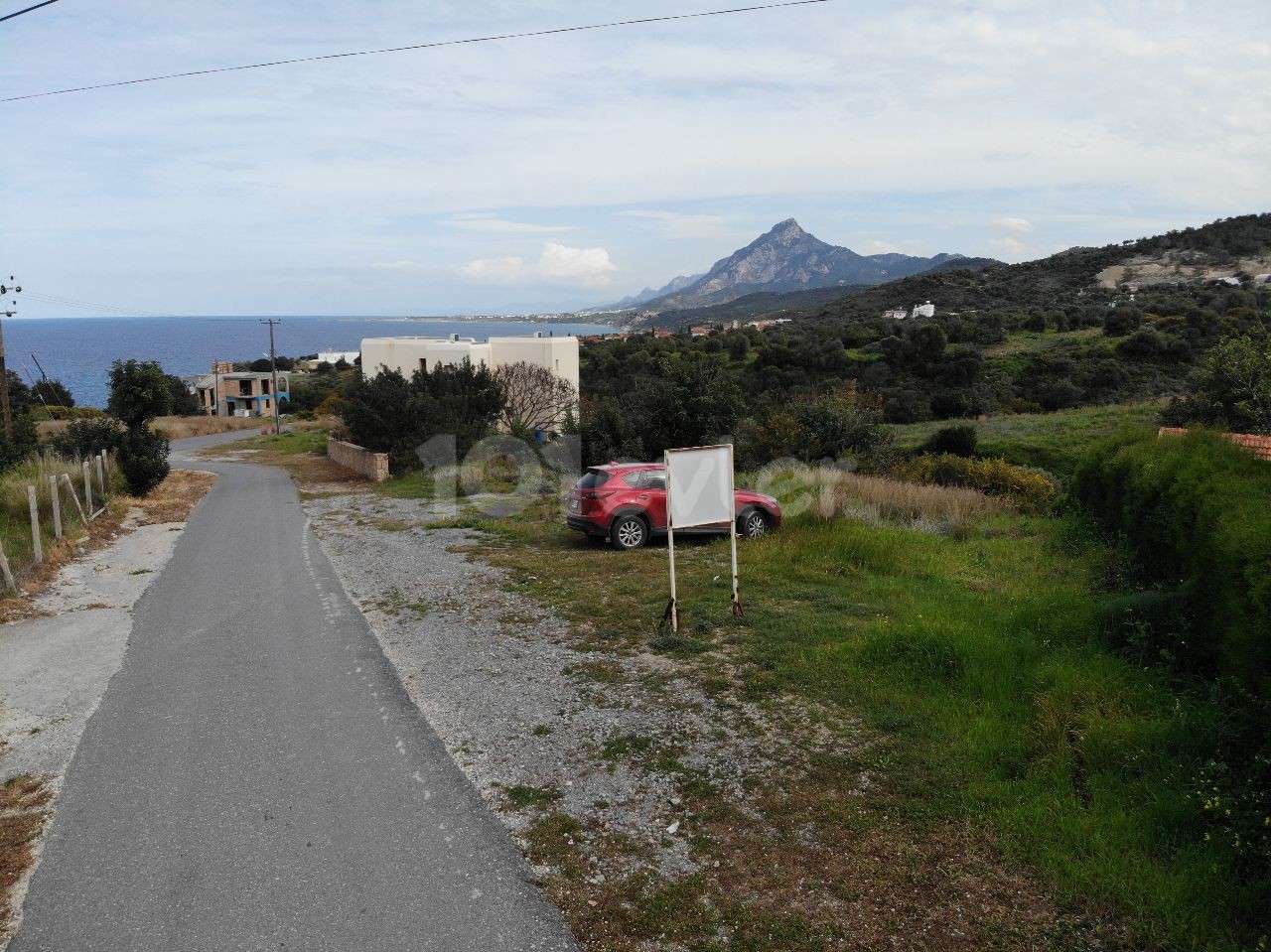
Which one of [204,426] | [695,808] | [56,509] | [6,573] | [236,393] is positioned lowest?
[695,808]

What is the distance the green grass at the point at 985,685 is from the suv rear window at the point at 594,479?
4.64 feet

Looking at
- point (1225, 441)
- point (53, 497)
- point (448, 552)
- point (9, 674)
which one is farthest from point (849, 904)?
point (53, 497)

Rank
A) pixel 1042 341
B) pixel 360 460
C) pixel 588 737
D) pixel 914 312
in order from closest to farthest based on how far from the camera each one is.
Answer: pixel 588 737
pixel 360 460
pixel 1042 341
pixel 914 312

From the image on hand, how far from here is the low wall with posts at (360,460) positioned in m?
25.8

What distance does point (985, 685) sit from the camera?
6.45 m

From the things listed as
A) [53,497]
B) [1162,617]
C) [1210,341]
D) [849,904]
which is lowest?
[849,904]

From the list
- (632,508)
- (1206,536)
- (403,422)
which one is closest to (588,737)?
(1206,536)

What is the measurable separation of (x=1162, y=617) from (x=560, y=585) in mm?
6656

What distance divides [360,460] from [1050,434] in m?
23.1

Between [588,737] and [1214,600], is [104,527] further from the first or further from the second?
[1214,600]

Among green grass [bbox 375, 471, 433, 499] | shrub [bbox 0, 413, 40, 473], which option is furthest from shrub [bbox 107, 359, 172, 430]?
green grass [bbox 375, 471, 433, 499]

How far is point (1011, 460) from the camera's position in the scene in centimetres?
2747

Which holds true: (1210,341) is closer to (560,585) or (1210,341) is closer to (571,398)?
(571,398)

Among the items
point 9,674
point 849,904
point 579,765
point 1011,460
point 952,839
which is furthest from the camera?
point 1011,460
